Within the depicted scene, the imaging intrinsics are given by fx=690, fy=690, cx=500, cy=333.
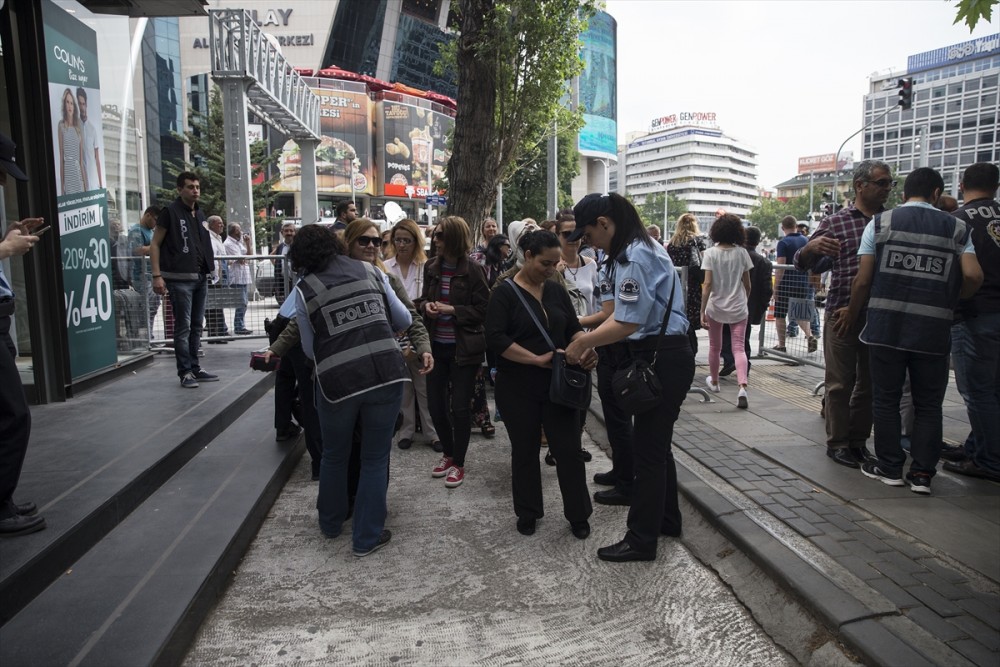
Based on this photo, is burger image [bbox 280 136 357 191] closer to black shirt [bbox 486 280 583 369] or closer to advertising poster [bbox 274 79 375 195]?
advertising poster [bbox 274 79 375 195]

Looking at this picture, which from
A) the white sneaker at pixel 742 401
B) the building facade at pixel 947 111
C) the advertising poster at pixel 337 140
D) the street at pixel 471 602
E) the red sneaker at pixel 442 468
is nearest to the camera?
the street at pixel 471 602

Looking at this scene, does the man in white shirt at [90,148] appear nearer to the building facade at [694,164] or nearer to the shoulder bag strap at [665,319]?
the shoulder bag strap at [665,319]

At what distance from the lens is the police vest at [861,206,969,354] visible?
420 cm

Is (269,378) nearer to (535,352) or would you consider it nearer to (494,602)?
(535,352)

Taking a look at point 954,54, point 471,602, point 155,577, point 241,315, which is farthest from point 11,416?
point 954,54

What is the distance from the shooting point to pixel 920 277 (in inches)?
167

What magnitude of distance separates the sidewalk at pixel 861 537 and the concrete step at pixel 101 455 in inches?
134

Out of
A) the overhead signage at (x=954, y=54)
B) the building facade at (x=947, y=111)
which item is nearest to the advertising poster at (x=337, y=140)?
the building facade at (x=947, y=111)

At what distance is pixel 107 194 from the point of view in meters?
7.04

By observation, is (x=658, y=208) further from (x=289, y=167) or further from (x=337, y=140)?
(x=289, y=167)

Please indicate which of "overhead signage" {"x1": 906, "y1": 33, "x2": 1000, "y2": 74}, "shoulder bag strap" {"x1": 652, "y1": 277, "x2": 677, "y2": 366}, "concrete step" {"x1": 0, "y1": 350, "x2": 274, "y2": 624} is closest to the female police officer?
"shoulder bag strap" {"x1": 652, "y1": 277, "x2": 677, "y2": 366}

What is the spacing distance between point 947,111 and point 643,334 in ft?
469

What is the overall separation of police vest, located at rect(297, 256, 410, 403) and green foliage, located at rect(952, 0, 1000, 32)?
307 cm

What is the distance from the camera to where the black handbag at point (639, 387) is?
11.5 feet
